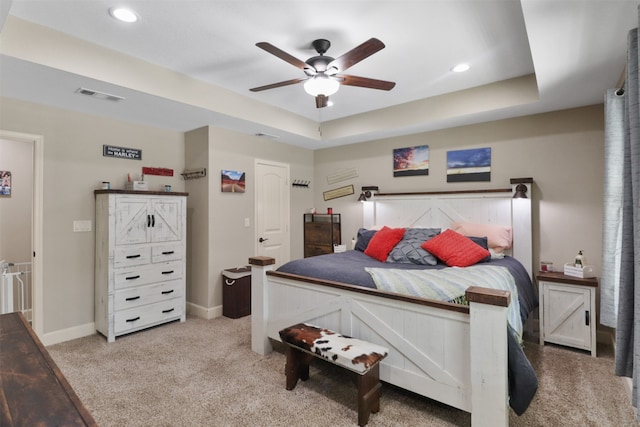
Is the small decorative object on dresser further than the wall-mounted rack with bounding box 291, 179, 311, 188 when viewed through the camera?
No

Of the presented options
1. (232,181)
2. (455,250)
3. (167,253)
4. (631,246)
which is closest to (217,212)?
(232,181)

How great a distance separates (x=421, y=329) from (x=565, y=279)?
1.93 metres

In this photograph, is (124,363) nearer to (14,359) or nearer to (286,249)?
(14,359)

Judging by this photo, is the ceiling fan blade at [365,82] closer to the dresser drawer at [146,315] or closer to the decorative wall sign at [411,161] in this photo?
the decorative wall sign at [411,161]

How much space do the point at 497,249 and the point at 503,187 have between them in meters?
0.79

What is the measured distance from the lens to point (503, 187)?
150 inches

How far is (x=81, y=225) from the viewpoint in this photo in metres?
3.46

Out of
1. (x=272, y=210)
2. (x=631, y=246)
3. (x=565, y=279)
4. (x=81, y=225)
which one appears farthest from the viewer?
(x=272, y=210)

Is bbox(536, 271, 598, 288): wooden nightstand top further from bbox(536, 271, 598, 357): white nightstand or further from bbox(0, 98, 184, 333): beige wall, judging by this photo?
bbox(0, 98, 184, 333): beige wall

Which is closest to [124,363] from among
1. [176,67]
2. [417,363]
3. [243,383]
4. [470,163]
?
[243,383]

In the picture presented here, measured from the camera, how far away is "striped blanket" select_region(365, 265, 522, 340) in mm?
2131

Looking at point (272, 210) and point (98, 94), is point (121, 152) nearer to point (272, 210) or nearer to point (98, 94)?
point (98, 94)

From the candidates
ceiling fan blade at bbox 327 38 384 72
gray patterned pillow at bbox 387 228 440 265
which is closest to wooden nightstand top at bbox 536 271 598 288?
gray patterned pillow at bbox 387 228 440 265

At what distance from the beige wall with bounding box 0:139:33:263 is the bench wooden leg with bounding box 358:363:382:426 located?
4.50 m
